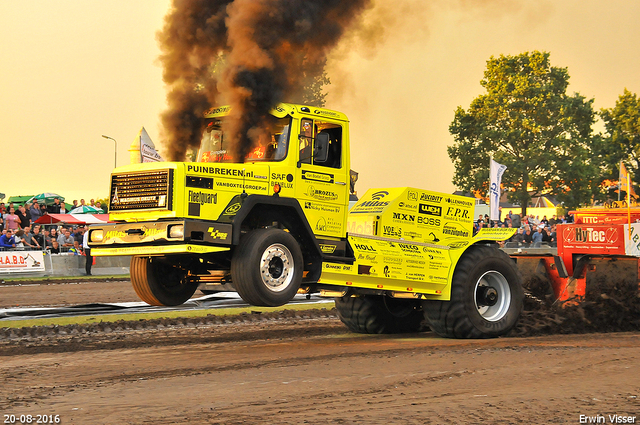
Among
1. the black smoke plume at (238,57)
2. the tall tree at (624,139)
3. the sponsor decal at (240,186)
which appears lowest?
the sponsor decal at (240,186)

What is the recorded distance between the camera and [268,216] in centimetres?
1008

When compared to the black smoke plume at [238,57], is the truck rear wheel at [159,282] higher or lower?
lower

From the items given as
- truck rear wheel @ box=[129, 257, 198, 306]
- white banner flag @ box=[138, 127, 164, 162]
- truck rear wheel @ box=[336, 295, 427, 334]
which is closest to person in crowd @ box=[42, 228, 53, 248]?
white banner flag @ box=[138, 127, 164, 162]

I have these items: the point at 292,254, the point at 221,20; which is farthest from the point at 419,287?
the point at 221,20

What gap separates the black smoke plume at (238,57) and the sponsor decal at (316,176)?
815 mm

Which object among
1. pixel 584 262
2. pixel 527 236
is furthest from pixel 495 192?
pixel 584 262

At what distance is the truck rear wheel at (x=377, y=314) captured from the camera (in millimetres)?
12484

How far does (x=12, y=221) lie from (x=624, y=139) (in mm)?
52101

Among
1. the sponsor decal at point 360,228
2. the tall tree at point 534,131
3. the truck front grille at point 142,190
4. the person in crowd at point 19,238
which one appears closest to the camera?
the truck front grille at point 142,190

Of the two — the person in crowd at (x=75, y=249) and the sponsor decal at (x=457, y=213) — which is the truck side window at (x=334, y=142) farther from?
the person in crowd at (x=75, y=249)

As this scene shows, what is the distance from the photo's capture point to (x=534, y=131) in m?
59.7

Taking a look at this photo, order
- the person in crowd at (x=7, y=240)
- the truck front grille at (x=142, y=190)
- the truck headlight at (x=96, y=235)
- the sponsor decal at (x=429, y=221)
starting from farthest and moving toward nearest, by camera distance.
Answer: the person in crowd at (x=7, y=240) < the sponsor decal at (x=429, y=221) < the truck headlight at (x=96, y=235) < the truck front grille at (x=142, y=190)

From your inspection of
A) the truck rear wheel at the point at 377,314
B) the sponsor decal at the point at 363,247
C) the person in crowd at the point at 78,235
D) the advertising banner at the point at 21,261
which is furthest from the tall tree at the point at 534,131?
the sponsor decal at the point at 363,247

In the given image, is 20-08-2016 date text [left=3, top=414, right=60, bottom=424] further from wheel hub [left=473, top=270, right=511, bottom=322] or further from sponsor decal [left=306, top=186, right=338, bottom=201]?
wheel hub [left=473, top=270, right=511, bottom=322]
